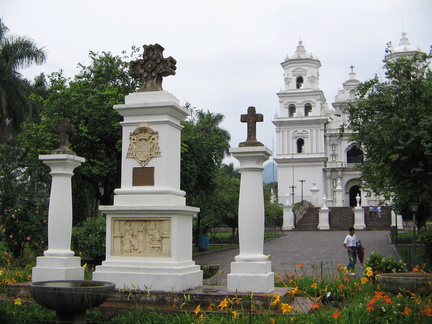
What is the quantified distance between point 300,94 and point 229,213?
117 ft

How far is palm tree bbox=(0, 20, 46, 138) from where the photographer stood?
99.6 ft

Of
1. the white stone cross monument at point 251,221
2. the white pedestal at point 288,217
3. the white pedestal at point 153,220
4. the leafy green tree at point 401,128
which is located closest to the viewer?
the white stone cross monument at point 251,221

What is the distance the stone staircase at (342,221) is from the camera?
147ft

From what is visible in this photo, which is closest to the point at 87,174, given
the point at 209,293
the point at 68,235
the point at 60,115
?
the point at 60,115

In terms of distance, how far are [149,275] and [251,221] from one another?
2.05 metres

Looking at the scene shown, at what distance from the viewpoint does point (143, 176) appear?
10.3m

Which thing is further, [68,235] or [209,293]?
[68,235]

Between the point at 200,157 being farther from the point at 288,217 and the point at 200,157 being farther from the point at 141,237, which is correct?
the point at 288,217

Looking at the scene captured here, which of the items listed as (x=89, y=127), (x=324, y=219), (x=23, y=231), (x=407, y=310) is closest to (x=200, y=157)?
(x=89, y=127)

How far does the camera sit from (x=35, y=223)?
18.0 m

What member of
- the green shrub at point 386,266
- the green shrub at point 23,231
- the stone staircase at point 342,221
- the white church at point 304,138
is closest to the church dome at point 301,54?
the white church at point 304,138

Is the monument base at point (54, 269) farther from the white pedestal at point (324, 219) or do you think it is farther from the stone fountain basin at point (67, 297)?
the white pedestal at point (324, 219)

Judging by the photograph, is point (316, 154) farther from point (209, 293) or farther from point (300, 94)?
point (209, 293)

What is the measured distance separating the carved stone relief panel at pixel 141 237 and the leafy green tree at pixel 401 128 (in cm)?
835
